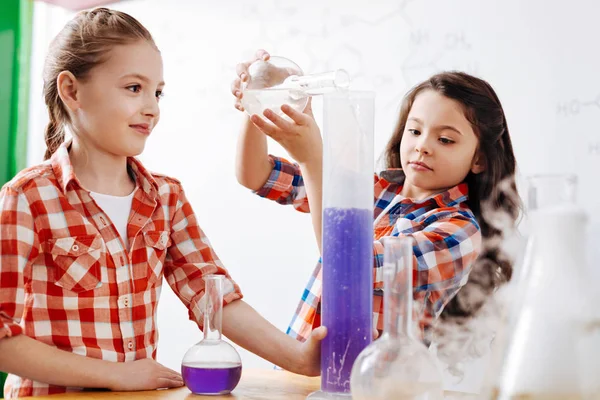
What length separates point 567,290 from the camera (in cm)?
48

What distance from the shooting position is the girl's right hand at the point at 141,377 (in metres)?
0.98

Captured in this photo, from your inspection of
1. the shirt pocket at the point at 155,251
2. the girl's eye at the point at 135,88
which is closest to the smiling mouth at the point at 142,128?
the girl's eye at the point at 135,88

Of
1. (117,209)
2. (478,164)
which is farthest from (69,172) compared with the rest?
(478,164)

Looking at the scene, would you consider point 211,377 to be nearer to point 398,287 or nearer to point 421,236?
point 398,287

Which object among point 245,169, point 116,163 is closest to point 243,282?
point 245,169

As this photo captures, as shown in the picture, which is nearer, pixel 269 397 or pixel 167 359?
pixel 269 397

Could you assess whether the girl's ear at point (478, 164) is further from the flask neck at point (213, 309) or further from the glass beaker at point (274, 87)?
the flask neck at point (213, 309)

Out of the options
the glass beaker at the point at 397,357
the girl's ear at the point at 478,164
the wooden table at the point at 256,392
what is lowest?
the wooden table at the point at 256,392

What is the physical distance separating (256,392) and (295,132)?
334 millimetres

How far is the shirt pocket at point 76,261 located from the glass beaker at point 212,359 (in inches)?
10.9

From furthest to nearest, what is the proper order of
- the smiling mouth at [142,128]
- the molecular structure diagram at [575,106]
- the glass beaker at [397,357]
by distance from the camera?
1. the molecular structure diagram at [575,106]
2. the smiling mouth at [142,128]
3. the glass beaker at [397,357]

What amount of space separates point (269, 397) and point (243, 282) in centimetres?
191

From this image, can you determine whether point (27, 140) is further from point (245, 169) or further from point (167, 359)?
point (245, 169)

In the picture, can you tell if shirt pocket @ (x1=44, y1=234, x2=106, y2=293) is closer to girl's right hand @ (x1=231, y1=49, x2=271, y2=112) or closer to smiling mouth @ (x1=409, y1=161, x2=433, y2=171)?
girl's right hand @ (x1=231, y1=49, x2=271, y2=112)
